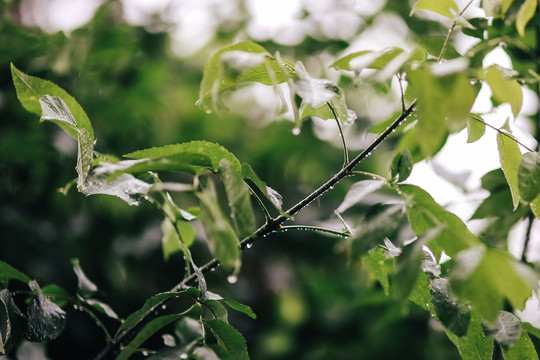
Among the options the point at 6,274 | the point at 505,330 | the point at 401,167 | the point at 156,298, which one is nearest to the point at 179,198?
the point at 6,274

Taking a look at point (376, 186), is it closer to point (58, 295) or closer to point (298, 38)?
point (58, 295)

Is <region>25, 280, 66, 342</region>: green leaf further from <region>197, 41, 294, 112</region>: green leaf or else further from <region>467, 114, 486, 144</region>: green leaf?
<region>467, 114, 486, 144</region>: green leaf

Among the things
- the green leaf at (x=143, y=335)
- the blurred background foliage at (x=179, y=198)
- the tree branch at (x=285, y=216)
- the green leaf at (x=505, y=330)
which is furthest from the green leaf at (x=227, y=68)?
the blurred background foliage at (x=179, y=198)

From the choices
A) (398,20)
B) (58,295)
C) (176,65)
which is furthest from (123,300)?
(398,20)

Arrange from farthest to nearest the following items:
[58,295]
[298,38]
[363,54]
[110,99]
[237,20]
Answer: [237,20] → [298,38] → [110,99] → [58,295] → [363,54]

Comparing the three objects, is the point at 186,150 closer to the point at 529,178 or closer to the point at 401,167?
the point at 401,167

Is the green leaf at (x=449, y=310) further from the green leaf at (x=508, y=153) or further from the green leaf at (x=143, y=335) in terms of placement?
the green leaf at (x=143, y=335)
